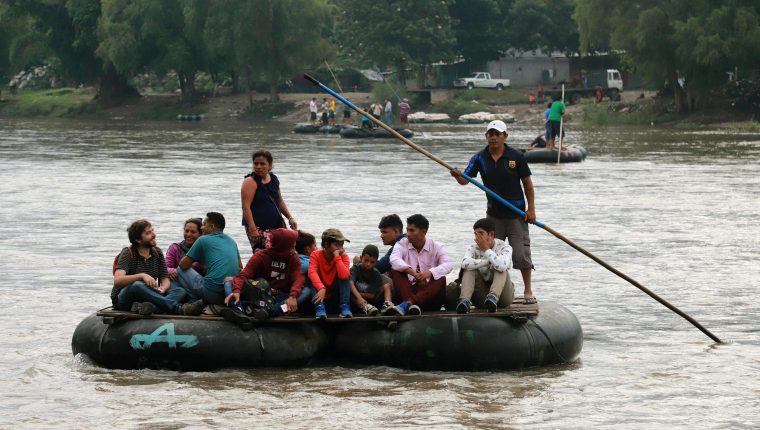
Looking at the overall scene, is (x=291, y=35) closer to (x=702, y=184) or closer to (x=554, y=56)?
(x=554, y=56)

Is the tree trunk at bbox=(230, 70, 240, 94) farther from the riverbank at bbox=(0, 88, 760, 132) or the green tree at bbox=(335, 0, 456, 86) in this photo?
the green tree at bbox=(335, 0, 456, 86)

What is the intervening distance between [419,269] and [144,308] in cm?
223

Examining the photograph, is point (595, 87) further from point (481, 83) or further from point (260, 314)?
point (260, 314)

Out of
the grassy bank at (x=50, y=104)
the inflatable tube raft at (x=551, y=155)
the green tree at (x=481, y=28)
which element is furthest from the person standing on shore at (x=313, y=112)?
the inflatable tube raft at (x=551, y=155)

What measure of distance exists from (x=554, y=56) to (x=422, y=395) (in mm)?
79016

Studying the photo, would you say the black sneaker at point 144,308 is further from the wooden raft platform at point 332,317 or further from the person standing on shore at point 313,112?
the person standing on shore at point 313,112

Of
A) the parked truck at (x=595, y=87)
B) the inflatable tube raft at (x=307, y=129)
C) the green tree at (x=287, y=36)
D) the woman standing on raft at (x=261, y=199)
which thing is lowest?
the inflatable tube raft at (x=307, y=129)

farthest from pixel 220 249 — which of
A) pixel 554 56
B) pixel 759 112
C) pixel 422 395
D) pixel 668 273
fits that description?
pixel 554 56

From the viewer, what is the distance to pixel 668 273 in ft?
56.8

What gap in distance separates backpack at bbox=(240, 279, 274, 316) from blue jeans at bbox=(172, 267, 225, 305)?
397 mm

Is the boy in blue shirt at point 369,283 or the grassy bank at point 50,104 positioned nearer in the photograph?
the boy in blue shirt at point 369,283

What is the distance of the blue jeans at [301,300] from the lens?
37.0ft

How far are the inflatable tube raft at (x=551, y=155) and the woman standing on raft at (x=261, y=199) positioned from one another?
78.5ft

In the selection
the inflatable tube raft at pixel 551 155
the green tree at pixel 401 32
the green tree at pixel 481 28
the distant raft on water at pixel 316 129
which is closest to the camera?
the inflatable tube raft at pixel 551 155
